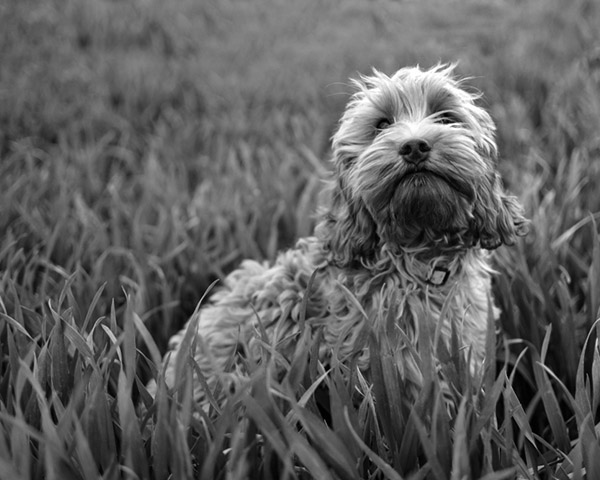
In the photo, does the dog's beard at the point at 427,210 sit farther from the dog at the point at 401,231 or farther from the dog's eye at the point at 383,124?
the dog's eye at the point at 383,124

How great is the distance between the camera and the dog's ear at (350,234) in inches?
94.3

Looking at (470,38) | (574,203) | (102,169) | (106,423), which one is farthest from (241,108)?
(106,423)

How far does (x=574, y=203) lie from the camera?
3576mm

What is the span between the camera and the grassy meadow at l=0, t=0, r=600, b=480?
1734mm

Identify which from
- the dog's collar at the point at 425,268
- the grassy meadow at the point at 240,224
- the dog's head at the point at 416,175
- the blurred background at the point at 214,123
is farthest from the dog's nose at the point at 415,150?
the grassy meadow at the point at 240,224

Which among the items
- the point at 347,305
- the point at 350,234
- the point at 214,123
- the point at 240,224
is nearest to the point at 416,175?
the point at 350,234

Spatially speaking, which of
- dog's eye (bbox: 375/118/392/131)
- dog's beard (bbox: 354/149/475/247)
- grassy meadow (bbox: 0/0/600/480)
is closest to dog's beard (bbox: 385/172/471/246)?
dog's beard (bbox: 354/149/475/247)

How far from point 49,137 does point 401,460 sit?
16.3 ft

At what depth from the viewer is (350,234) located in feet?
7.88

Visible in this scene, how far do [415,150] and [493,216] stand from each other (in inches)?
17.5

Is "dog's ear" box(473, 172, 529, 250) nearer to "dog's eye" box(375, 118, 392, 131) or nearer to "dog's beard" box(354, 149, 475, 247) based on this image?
"dog's beard" box(354, 149, 475, 247)

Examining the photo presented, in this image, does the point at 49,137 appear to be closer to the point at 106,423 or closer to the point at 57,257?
the point at 57,257

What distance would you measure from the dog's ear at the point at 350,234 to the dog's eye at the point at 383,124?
253 mm

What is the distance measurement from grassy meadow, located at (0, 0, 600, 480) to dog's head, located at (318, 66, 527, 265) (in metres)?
0.44
